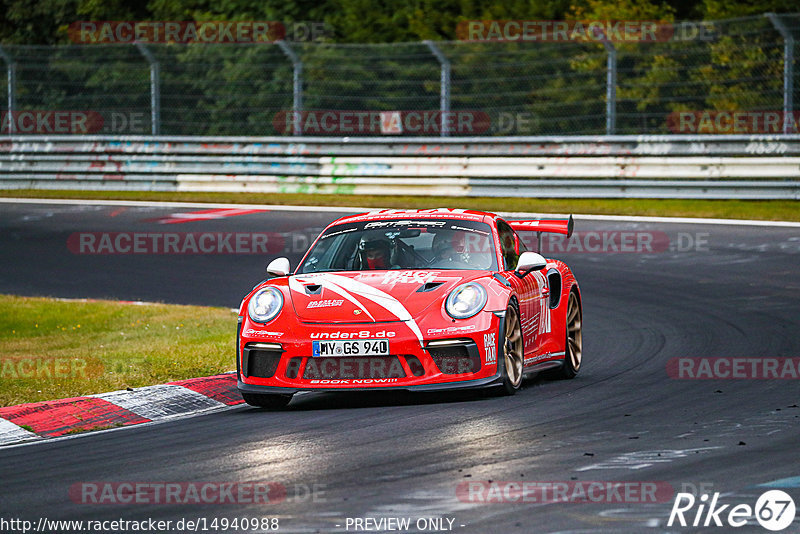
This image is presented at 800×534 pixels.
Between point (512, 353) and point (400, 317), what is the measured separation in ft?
2.83

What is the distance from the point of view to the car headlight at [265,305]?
8180 mm

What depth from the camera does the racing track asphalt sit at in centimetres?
530

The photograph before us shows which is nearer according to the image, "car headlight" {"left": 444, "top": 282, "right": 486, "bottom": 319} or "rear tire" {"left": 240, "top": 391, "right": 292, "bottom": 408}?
"car headlight" {"left": 444, "top": 282, "right": 486, "bottom": 319}

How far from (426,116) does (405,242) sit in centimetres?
1342

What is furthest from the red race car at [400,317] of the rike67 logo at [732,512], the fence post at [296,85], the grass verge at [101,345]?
the fence post at [296,85]

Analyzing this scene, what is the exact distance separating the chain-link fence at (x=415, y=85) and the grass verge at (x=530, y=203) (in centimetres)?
118

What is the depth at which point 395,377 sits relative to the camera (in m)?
7.85

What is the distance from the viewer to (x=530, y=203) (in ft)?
68.5

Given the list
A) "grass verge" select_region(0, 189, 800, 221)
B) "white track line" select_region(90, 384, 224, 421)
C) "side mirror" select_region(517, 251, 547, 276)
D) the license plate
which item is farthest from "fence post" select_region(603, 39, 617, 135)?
the license plate

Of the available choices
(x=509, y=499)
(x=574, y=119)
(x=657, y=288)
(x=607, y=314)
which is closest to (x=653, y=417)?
(x=509, y=499)

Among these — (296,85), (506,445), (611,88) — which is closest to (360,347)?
(506,445)

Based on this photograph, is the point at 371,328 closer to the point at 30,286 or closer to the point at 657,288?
the point at 657,288

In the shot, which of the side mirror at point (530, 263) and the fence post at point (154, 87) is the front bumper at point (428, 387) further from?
the fence post at point (154, 87)

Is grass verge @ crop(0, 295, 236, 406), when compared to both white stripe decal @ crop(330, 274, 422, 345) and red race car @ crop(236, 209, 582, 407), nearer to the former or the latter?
red race car @ crop(236, 209, 582, 407)
